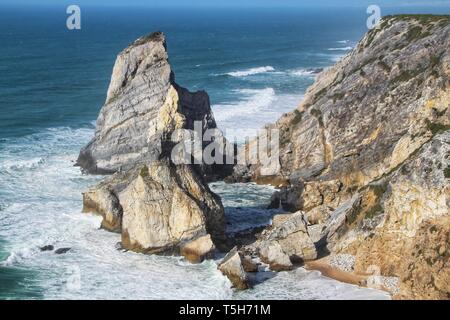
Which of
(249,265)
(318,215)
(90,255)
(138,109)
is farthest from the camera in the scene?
(138,109)

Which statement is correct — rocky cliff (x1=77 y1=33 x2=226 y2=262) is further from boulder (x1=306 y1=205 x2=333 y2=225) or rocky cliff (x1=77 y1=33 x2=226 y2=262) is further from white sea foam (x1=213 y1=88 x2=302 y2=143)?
white sea foam (x1=213 y1=88 x2=302 y2=143)

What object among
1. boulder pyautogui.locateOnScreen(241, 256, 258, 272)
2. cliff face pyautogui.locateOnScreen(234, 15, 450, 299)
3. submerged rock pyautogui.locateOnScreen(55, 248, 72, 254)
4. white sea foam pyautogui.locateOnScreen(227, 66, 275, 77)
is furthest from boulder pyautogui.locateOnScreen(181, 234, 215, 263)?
white sea foam pyautogui.locateOnScreen(227, 66, 275, 77)

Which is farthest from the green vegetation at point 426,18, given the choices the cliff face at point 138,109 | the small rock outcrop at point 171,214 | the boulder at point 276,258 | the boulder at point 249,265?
the boulder at point 249,265

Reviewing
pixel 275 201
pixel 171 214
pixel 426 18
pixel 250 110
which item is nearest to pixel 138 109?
pixel 275 201

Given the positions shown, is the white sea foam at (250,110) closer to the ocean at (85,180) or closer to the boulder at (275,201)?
the ocean at (85,180)

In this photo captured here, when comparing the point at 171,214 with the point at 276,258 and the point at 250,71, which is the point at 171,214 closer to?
the point at 276,258

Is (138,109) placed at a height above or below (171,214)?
above

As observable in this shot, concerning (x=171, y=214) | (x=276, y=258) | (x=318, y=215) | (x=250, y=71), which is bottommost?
(x=276, y=258)

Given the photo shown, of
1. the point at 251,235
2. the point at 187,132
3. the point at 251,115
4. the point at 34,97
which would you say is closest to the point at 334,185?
the point at 251,235
